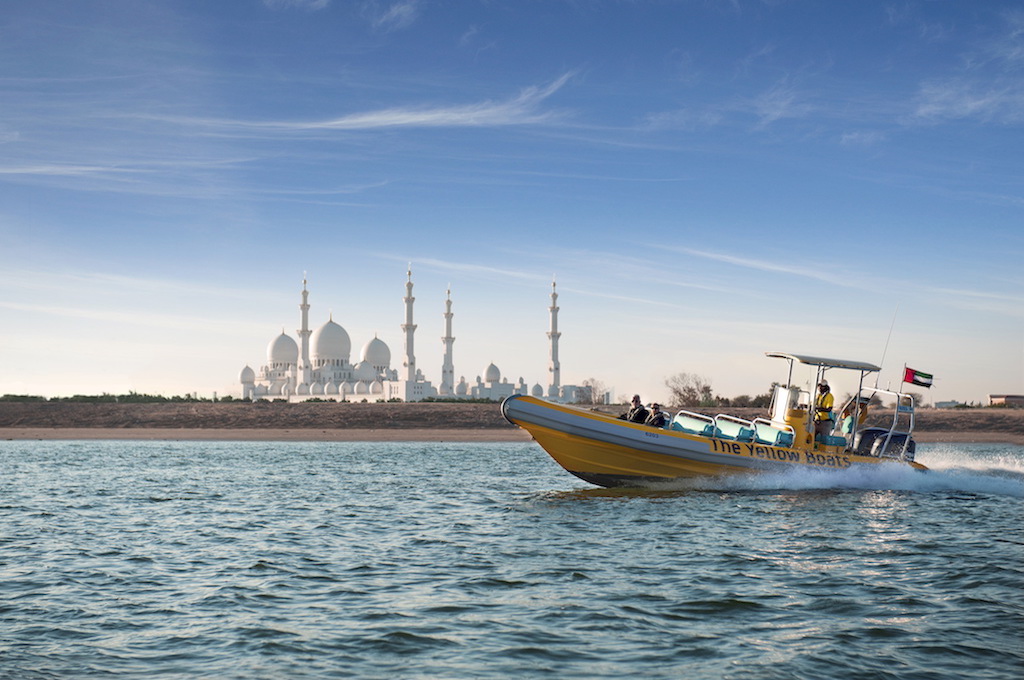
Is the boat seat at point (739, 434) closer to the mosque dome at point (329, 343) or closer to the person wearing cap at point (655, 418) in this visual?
the person wearing cap at point (655, 418)

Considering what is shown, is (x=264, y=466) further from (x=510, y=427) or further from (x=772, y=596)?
(x=510, y=427)

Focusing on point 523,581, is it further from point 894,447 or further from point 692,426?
point 894,447

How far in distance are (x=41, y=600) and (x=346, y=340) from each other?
4149 inches

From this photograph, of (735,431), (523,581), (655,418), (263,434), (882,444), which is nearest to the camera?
(523,581)

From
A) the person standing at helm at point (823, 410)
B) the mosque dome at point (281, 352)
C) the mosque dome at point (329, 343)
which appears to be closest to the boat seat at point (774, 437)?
the person standing at helm at point (823, 410)

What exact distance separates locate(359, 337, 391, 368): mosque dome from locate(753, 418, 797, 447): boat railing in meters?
95.9

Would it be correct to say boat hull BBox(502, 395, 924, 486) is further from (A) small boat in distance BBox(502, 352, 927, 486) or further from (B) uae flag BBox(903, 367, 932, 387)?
(B) uae flag BBox(903, 367, 932, 387)

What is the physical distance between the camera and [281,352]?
388 ft

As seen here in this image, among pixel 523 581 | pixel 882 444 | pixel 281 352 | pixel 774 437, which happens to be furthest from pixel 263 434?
pixel 281 352

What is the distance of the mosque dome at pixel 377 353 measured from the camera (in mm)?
115000

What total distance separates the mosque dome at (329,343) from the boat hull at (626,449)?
94.6 m

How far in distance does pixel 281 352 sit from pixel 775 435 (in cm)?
10370

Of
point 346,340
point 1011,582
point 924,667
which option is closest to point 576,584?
point 924,667

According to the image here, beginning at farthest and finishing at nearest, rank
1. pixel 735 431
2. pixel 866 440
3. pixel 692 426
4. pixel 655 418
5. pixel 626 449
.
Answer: pixel 866 440, pixel 692 426, pixel 735 431, pixel 655 418, pixel 626 449
